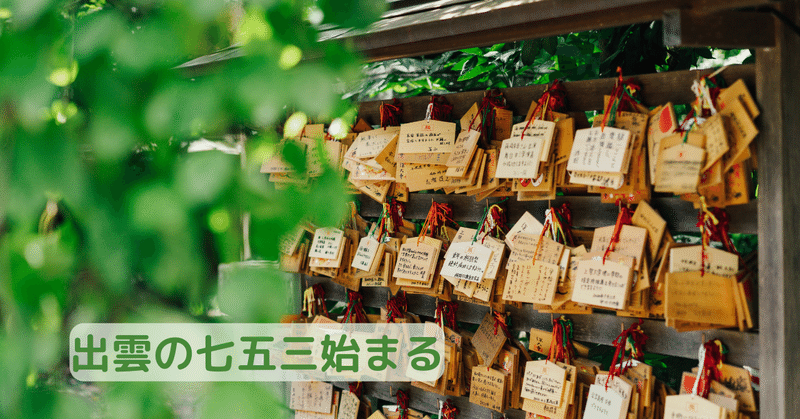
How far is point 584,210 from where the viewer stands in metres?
1.81

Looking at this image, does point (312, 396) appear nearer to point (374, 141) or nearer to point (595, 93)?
point (374, 141)

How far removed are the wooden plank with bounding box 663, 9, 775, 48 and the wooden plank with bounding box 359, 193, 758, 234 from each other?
0.41 metres

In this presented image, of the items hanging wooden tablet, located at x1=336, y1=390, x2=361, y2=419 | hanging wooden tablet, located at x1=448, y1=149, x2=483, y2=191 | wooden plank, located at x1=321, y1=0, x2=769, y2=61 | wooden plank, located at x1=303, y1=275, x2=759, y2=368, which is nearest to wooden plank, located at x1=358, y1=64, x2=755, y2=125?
hanging wooden tablet, located at x1=448, y1=149, x2=483, y2=191

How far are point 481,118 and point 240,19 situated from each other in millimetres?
1546

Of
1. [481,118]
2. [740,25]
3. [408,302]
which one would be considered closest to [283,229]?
[740,25]

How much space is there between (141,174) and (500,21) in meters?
1.17

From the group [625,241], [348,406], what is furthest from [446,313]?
[625,241]

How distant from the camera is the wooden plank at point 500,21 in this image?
1.29 meters

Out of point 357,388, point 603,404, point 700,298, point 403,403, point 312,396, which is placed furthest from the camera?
point 312,396

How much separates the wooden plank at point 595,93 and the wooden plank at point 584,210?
28 centimetres

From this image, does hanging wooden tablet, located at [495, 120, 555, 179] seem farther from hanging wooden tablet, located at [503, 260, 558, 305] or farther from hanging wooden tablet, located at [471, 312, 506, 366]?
hanging wooden tablet, located at [471, 312, 506, 366]

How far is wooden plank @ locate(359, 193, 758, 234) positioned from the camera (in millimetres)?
1518

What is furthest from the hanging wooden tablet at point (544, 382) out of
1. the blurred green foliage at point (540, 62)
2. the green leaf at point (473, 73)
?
the green leaf at point (473, 73)

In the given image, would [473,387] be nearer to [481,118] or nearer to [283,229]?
[481,118]
